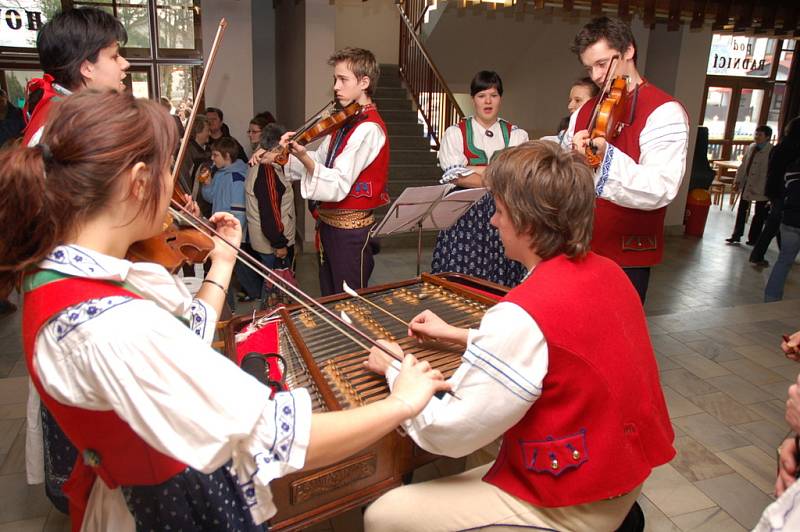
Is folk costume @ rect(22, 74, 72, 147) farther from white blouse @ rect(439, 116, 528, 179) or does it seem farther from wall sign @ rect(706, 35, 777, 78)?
wall sign @ rect(706, 35, 777, 78)

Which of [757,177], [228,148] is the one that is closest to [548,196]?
[228,148]

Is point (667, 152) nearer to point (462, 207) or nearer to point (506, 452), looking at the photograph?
point (462, 207)

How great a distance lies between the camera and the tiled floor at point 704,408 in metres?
2.05

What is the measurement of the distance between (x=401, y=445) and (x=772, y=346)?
3247 millimetres

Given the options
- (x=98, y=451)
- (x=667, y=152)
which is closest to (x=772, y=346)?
(x=667, y=152)

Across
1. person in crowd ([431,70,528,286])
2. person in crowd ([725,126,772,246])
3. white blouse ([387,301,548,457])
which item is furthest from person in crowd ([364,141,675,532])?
person in crowd ([725,126,772,246])

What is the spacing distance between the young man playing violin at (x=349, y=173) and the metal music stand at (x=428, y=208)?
34cm

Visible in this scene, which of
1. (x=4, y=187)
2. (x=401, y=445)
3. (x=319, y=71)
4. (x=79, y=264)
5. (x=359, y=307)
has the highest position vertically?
(x=319, y=71)

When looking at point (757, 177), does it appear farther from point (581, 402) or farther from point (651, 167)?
point (581, 402)

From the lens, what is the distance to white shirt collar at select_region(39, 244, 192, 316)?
33.9 inches

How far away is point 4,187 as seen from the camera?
826 mm

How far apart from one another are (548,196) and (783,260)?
4.18m

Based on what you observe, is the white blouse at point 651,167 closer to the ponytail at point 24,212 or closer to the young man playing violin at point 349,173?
the young man playing violin at point 349,173

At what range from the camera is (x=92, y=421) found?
2.84 ft
